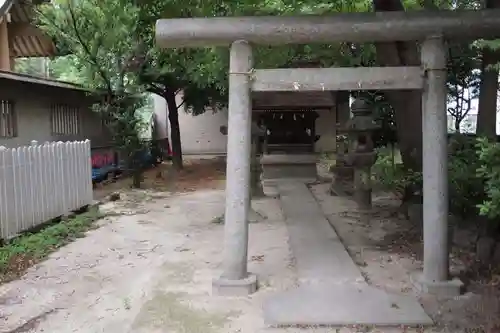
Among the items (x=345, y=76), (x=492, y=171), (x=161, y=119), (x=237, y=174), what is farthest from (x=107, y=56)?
(x=161, y=119)

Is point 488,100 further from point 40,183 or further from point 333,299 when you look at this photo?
point 40,183

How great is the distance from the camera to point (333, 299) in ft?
17.7

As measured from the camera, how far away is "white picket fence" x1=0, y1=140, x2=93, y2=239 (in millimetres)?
7988

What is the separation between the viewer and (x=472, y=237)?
746 centimetres

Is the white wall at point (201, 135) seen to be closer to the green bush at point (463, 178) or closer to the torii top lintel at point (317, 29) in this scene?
the green bush at point (463, 178)

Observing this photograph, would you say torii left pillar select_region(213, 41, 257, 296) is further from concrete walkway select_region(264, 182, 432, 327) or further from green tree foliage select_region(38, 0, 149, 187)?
green tree foliage select_region(38, 0, 149, 187)

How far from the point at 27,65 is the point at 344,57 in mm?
35359

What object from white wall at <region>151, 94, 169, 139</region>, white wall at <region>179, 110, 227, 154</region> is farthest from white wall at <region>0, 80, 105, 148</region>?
white wall at <region>151, 94, 169, 139</region>

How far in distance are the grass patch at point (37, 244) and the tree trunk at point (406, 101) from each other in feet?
19.3

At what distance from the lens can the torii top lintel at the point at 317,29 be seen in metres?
5.59

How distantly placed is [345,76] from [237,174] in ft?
5.30

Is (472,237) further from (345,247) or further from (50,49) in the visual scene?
(50,49)

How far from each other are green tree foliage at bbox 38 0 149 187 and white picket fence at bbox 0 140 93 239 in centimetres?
394

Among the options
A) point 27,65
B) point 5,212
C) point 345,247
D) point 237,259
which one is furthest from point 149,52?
point 27,65
